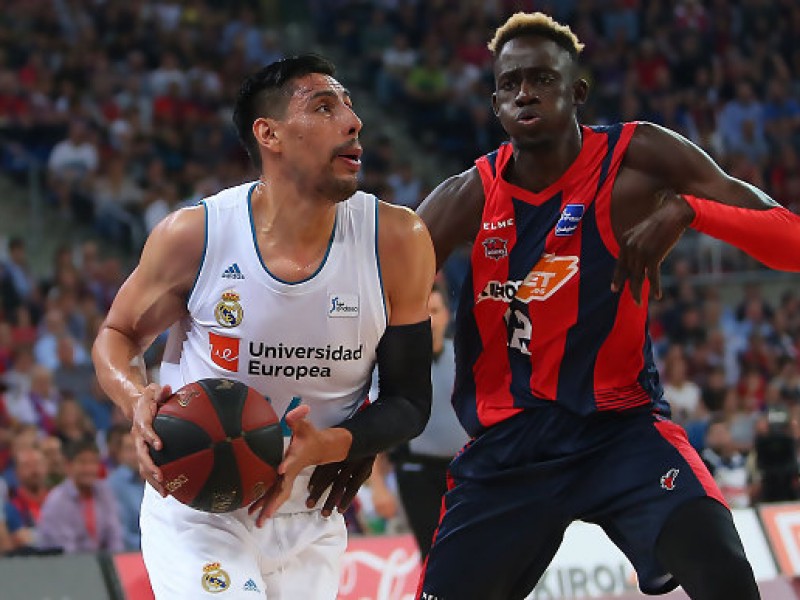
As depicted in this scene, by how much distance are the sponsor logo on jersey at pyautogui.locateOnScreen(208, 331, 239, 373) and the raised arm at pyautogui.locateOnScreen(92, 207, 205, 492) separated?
17cm

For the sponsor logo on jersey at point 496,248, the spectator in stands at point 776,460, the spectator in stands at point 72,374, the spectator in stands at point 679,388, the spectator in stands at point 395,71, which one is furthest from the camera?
the spectator in stands at point 395,71

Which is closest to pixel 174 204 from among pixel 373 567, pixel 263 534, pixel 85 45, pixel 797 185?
pixel 85 45

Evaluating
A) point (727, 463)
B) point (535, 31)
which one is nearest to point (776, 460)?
point (727, 463)

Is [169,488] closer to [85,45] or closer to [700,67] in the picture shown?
[85,45]

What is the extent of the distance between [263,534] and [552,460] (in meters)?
1.04

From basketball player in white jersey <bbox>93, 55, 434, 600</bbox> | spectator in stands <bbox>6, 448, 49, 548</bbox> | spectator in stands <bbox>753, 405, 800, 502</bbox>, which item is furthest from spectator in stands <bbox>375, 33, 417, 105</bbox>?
basketball player in white jersey <bbox>93, 55, 434, 600</bbox>

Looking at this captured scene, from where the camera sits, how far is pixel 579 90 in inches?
188

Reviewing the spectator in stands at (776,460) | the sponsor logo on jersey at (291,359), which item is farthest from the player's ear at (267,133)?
the spectator in stands at (776,460)

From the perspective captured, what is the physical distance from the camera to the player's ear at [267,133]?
4.09 meters

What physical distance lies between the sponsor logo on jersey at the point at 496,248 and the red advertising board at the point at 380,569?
3.49 m

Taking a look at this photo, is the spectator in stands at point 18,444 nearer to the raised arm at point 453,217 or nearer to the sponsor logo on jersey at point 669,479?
the raised arm at point 453,217

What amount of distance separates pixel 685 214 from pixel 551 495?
3.37ft

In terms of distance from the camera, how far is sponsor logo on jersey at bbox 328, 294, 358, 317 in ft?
13.0

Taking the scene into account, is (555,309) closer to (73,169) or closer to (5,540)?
(5,540)
